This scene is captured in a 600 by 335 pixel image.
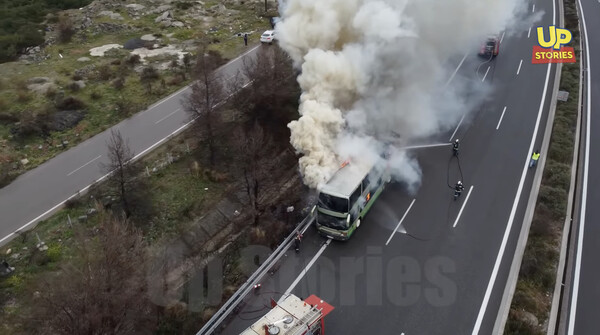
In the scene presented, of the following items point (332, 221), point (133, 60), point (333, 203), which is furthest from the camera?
point (133, 60)

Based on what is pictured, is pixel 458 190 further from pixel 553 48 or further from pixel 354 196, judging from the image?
pixel 553 48

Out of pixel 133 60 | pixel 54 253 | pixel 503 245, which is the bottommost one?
pixel 54 253

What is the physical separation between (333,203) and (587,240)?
40.8ft

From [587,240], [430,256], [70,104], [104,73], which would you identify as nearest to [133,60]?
[104,73]

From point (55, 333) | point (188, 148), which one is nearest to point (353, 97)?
point (188, 148)

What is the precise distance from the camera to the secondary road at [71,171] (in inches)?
952

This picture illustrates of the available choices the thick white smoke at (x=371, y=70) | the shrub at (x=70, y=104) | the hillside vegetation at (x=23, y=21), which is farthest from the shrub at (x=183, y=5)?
the thick white smoke at (x=371, y=70)

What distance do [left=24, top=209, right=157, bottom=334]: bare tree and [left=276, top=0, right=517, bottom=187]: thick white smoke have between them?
890 cm

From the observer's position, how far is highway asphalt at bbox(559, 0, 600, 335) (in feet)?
58.7

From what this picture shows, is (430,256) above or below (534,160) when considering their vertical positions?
below

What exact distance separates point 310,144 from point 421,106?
12460mm

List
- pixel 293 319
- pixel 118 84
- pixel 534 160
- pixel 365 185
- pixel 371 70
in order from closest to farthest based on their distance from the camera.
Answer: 1. pixel 293 319
2. pixel 365 185
3. pixel 371 70
4. pixel 534 160
5. pixel 118 84

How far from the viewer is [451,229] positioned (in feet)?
73.6

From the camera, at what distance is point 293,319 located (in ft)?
51.8
